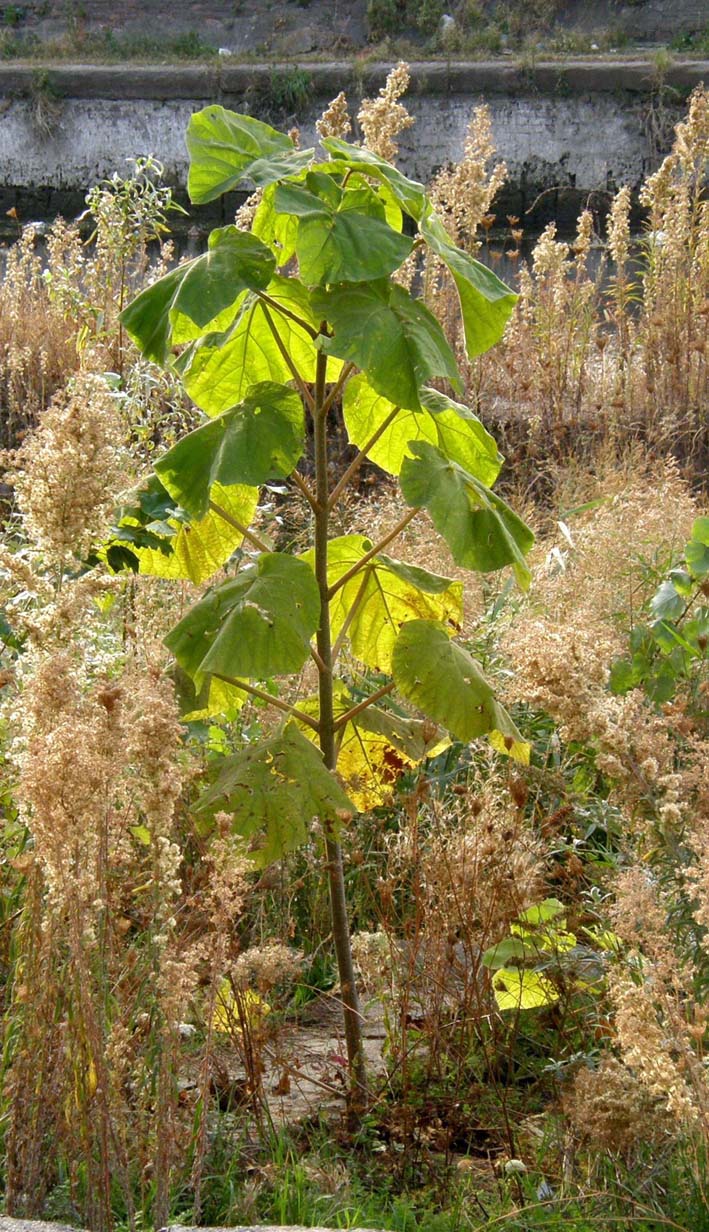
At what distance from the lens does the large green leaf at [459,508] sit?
2.22 meters

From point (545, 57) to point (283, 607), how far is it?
48.6 feet

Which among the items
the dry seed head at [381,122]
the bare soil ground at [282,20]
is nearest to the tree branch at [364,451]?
the dry seed head at [381,122]

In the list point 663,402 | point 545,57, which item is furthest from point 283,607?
point 545,57

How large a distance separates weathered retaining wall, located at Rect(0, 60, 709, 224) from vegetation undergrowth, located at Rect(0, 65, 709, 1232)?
12.1m

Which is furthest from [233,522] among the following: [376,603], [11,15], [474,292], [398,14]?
[11,15]

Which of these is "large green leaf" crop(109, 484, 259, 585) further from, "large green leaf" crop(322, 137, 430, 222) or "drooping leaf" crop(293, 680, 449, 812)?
"large green leaf" crop(322, 137, 430, 222)

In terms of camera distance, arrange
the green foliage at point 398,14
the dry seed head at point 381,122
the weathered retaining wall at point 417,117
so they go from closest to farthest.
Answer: the dry seed head at point 381,122 < the weathered retaining wall at point 417,117 < the green foliage at point 398,14

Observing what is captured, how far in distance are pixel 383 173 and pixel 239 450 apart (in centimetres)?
50

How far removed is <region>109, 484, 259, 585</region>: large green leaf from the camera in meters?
2.61

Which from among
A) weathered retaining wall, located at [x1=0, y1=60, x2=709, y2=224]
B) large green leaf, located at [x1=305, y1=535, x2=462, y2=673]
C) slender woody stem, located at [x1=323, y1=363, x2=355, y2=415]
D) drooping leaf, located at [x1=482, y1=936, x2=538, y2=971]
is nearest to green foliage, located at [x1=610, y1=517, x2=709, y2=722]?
large green leaf, located at [x1=305, y1=535, x2=462, y2=673]

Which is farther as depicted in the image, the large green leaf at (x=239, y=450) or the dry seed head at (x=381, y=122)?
the dry seed head at (x=381, y=122)

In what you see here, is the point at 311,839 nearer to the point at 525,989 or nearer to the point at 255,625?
the point at 525,989

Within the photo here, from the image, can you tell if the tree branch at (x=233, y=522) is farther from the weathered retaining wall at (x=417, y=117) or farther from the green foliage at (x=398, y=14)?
the green foliage at (x=398, y=14)

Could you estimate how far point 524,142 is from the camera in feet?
49.1
